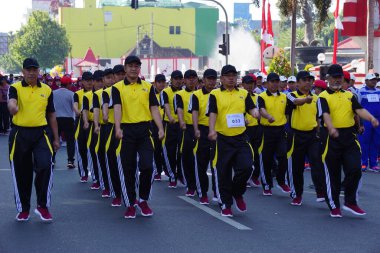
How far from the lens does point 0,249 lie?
8.70 metres

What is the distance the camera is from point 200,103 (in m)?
12.1

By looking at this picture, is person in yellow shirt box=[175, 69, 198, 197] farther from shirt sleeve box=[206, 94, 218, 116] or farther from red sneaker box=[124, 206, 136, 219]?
red sneaker box=[124, 206, 136, 219]

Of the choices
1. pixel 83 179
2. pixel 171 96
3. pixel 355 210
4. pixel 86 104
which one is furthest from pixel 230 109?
pixel 83 179

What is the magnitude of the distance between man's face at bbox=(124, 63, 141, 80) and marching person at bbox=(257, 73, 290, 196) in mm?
2613

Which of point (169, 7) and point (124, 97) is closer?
point (124, 97)

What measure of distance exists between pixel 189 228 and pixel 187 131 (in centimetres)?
350

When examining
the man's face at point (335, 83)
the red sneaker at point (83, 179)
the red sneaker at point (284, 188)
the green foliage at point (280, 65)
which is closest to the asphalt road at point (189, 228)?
the red sneaker at point (284, 188)

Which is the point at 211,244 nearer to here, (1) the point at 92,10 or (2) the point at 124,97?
(2) the point at 124,97

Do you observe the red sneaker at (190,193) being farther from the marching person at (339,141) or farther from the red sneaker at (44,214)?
the red sneaker at (44,214)

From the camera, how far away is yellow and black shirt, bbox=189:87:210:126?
11.8m

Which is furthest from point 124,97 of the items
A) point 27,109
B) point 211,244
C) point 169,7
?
point 169,7

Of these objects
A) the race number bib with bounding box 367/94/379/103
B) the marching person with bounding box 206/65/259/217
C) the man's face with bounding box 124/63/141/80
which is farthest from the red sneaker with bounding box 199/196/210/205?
the race number bib with bounding box 367/94/379/103

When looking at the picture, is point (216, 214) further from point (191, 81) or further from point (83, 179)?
point (83, 179)

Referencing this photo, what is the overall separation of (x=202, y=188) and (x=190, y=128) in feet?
4.27
